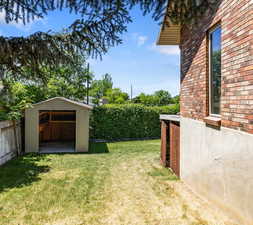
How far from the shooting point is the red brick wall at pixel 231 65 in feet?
9.59

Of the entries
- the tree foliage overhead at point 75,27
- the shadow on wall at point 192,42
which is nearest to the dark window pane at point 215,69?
the shadow on wall at point 192,42

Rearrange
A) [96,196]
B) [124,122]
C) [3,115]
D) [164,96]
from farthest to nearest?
[164,96] < [124,122] < [3,115] < [96,196]

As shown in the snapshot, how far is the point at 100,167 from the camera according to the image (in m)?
7.04

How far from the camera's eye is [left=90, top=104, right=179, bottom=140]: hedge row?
13.0m

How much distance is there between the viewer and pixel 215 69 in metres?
4.21

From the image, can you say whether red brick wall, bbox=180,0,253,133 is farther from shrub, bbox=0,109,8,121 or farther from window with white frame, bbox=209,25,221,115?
shrub, bbox=0,109,8,121

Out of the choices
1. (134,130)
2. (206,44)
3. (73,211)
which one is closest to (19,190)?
(73,211)

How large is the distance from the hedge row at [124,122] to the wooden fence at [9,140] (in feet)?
15.4

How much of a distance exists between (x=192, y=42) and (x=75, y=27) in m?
3.61

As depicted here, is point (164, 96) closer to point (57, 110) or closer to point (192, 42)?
point (57, 110)

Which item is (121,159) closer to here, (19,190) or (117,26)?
(19,190)

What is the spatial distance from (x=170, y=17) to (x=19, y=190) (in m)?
4.96

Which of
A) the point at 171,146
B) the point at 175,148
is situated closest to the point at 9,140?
the point at 171,146

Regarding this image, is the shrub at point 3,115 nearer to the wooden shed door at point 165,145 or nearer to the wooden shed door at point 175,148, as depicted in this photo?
the wooden shed door at point 165,145
